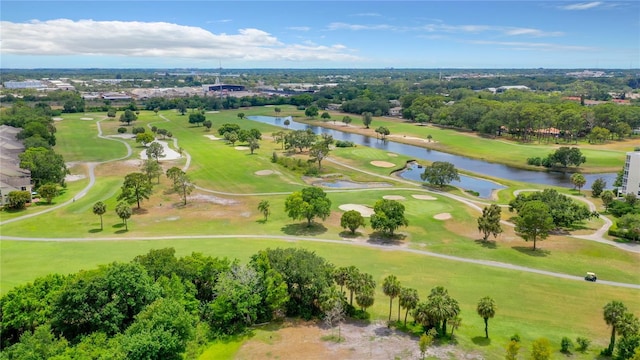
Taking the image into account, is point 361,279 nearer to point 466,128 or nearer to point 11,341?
point 11,341

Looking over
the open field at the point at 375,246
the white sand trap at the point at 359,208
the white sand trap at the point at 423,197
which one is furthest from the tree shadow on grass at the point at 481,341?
the white sand trap at the point at 423,197

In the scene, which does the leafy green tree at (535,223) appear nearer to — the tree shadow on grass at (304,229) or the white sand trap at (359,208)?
the white sand trap at (359,208)

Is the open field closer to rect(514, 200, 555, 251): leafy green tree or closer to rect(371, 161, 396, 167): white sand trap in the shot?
rect(514, 200, 555, 251): leafy green tree

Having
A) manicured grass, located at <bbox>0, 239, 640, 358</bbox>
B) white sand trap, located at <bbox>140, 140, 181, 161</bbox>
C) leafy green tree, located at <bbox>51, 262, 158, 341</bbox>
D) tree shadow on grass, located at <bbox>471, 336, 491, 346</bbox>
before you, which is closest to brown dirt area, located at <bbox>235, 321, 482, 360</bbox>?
manicured grass, located at <bbox>0, 239, 640, 358</bbox>

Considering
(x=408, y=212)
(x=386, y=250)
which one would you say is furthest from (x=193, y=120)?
(x=386, y=250)

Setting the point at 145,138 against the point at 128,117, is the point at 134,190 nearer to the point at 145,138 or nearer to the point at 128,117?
the point at 145,138

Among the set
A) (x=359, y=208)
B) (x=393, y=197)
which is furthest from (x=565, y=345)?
(x=393, y=197)
